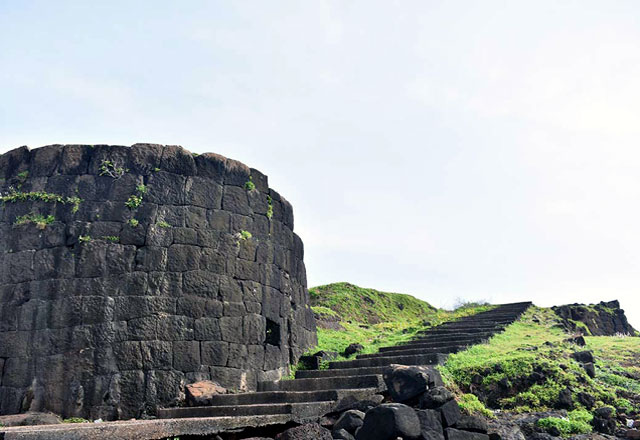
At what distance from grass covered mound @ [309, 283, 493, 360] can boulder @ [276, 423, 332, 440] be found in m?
5.87

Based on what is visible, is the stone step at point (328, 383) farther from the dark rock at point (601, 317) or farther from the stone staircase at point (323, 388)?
the dark rock at point (601, 317)

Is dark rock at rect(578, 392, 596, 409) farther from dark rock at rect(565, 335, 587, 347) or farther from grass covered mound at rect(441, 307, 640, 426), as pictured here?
dark rock at rect(565, 335, 587, 347)

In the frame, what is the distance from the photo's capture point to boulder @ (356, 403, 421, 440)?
7.45 meters

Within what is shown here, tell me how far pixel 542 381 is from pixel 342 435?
4.48 meters

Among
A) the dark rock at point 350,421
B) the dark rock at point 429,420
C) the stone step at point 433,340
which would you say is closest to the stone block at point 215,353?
the dark rock at point 350,421

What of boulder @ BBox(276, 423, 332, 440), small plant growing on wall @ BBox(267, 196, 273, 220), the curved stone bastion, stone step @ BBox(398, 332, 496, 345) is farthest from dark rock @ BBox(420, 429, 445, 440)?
stone step @ BBox(398, 332, 496, 345)

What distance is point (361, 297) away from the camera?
29.3 meters

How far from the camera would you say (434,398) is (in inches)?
324

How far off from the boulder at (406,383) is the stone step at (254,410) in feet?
2.94

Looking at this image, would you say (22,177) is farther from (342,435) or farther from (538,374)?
(538,374)

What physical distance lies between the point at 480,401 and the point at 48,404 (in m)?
6.96

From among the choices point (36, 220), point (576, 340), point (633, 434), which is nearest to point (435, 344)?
point (576, 340)

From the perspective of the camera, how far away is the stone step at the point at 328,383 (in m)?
9.84

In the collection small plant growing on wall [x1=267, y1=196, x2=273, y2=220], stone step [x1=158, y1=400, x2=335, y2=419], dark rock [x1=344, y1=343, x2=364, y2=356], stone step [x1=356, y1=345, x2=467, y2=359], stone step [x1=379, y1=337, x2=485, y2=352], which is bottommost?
stone step [x1=158, y1=400, x2=335, y2=419]
